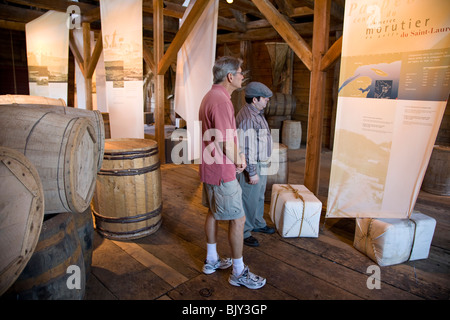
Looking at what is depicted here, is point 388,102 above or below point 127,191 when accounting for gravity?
above

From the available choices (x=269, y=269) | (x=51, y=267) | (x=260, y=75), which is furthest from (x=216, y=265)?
(x=260, y=75)

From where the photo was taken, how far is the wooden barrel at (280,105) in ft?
24.1

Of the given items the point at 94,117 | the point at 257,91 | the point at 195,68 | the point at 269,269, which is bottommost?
the point at 269,269

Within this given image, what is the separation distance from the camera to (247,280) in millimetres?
2299

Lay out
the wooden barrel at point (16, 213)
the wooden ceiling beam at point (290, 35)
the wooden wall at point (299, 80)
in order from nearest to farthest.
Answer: the wooden barrel at point (16, 213), the wooden ceiling beam at point (290, 35), the wooden wall at point (299, 80)

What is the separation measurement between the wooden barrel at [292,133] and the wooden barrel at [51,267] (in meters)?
6.39

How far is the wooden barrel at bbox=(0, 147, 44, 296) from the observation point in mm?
1237

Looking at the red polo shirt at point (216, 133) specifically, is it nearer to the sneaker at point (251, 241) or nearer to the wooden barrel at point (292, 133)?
the sneaker at point (251, 241)

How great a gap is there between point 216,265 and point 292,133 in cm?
557

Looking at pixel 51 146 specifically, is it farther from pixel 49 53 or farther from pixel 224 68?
pixel 49 53

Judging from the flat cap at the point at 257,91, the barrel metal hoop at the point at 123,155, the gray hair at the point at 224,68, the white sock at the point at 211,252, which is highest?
the gray hair at the point at 224,68

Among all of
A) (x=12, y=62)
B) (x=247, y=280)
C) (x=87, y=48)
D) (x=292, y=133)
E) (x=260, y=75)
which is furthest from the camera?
(x=12, y=62)

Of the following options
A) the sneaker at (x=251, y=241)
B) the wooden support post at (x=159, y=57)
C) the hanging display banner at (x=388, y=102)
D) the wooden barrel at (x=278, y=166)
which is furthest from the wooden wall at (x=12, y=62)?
the hanging display banner at (x=388, y=102)

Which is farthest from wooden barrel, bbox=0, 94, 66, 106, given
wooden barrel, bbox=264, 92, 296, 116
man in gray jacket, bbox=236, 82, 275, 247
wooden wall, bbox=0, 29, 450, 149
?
wooden wall, bbox=0, 29, 450, 149
